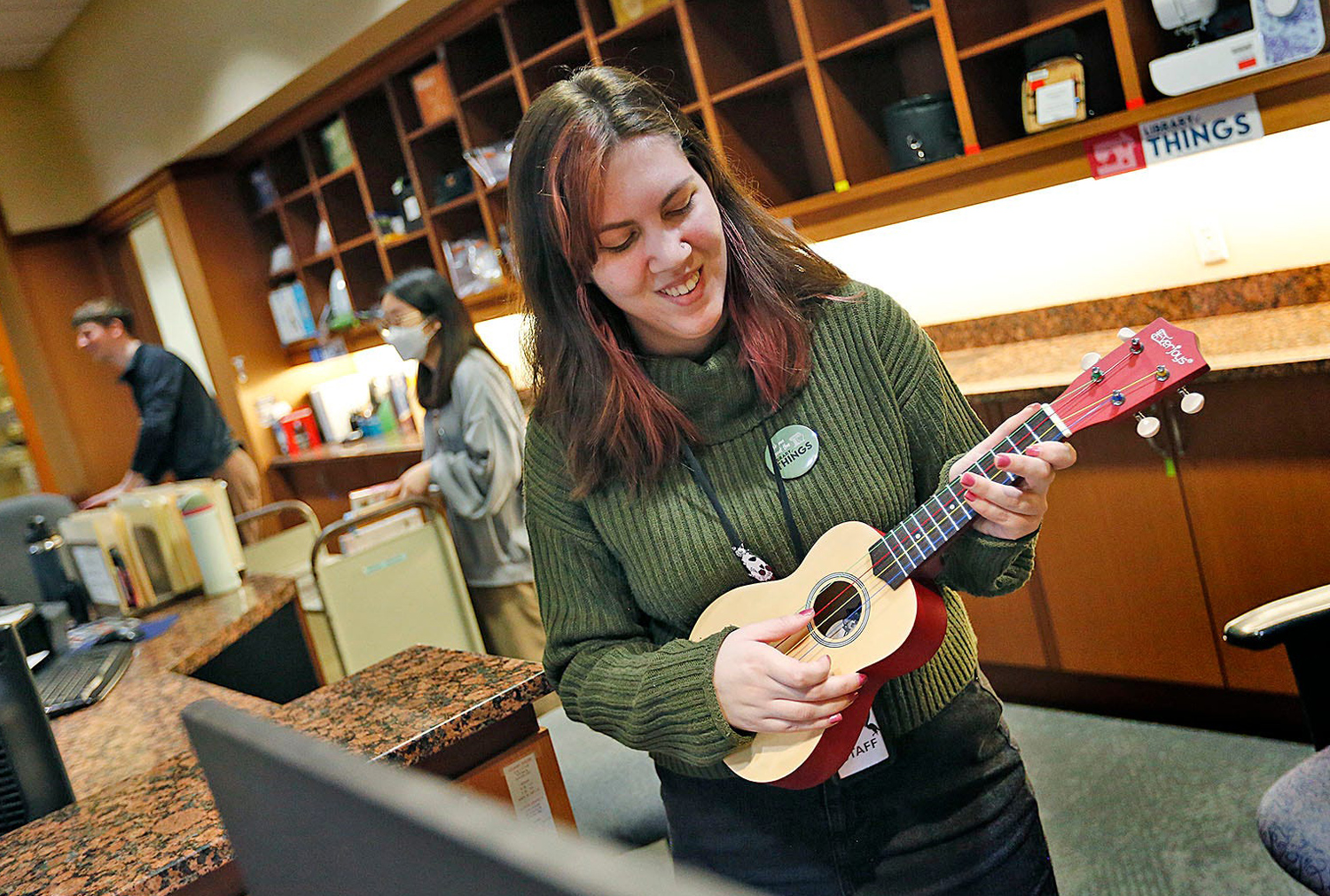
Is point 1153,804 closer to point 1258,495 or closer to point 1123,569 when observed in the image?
point 1123,569

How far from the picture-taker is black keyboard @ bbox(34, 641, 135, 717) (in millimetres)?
2168

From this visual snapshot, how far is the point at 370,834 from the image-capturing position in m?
0.34

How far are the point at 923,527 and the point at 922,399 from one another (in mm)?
150

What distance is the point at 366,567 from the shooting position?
10.7 feet

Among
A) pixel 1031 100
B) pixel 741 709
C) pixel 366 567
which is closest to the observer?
pixel 741 709

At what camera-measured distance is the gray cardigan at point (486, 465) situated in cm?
349

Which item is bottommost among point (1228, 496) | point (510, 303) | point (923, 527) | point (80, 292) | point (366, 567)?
point (1228, 496)

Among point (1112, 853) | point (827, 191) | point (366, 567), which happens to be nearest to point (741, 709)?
point (1112, 853)

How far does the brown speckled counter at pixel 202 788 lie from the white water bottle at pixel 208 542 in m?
1.32

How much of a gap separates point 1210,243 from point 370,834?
127 inches

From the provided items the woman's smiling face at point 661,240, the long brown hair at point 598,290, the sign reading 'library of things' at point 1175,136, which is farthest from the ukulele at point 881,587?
the sign reading 'library of things' at point 1175,136

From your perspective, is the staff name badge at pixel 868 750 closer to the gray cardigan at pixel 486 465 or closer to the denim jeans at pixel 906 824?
the denim jeans at pixel 906 824

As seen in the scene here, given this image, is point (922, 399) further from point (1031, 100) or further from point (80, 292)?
point (80, 292)

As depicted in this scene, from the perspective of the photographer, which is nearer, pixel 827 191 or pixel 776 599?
pixel 776 599
